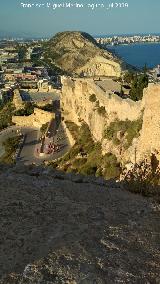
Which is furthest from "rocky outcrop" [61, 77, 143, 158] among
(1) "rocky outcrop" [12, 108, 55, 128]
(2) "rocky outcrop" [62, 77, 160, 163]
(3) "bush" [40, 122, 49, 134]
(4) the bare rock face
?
(4) the bare rock face

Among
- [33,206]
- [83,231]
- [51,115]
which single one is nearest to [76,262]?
[83,231]

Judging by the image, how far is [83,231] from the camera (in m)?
5.38

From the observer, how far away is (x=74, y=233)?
17.4ft

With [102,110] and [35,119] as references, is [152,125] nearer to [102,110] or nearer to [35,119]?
[102,110]

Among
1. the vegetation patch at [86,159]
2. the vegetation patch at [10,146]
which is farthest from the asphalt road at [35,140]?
the vegetation patch at [86,159]

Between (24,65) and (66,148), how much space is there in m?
70.9

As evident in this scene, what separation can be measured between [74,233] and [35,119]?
33.4 metres

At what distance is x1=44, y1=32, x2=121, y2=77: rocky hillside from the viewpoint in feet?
279

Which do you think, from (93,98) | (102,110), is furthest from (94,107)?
(102,110)

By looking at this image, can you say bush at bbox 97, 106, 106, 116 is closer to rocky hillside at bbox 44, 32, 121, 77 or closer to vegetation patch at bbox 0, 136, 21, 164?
vegetation patch at bbox 0, 136, 21, 164

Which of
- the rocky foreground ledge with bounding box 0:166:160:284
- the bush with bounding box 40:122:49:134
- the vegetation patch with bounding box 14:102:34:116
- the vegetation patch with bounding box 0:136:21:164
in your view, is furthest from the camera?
the vegetation patch with bounding box 14:102:34:116

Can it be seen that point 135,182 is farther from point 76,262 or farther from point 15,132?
point 15,132

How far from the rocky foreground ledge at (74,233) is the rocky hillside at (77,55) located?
228 ft

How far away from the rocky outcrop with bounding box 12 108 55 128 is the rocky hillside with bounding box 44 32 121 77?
1489 inches
